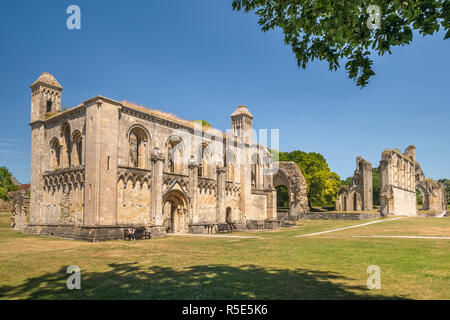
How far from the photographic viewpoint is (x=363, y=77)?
5.88m

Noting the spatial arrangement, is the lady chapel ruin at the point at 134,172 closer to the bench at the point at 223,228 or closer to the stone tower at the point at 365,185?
the bench at the point at 223,228

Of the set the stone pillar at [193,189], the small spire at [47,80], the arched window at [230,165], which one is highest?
the small spire at [47,80]

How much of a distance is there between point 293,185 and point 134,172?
2774 centimetres

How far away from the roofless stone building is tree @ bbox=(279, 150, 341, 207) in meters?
24.9

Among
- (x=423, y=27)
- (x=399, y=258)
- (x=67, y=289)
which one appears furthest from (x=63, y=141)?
(x=423, y=27)

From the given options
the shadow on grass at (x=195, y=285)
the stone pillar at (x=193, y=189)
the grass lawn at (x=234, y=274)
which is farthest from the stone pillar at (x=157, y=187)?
the shadow on grass at (x=195, y=285)

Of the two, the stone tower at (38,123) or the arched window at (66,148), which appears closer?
the arched window at (66,148)

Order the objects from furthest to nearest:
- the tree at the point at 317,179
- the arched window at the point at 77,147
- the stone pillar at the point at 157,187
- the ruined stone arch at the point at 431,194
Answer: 1. the ruined stone arch at the point at 431,194
2. the tree at the point at 317,179
3. the arched window at the point at 77,147
4. the stone pillar at the point at 157,187

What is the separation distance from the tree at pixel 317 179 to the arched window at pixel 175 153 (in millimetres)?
33790

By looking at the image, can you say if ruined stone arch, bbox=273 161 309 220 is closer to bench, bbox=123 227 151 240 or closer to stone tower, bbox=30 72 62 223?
bench, bbox=123 227 151 240

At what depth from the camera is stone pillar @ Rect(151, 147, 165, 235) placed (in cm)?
2236

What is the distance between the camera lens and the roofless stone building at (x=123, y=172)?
20031mm

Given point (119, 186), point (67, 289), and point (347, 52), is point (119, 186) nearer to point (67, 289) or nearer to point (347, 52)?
point (67, 289)

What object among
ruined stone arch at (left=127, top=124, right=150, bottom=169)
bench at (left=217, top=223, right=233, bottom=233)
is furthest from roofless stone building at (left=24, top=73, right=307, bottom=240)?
bench at (left=217, top=223, right=233, bottom=233)
